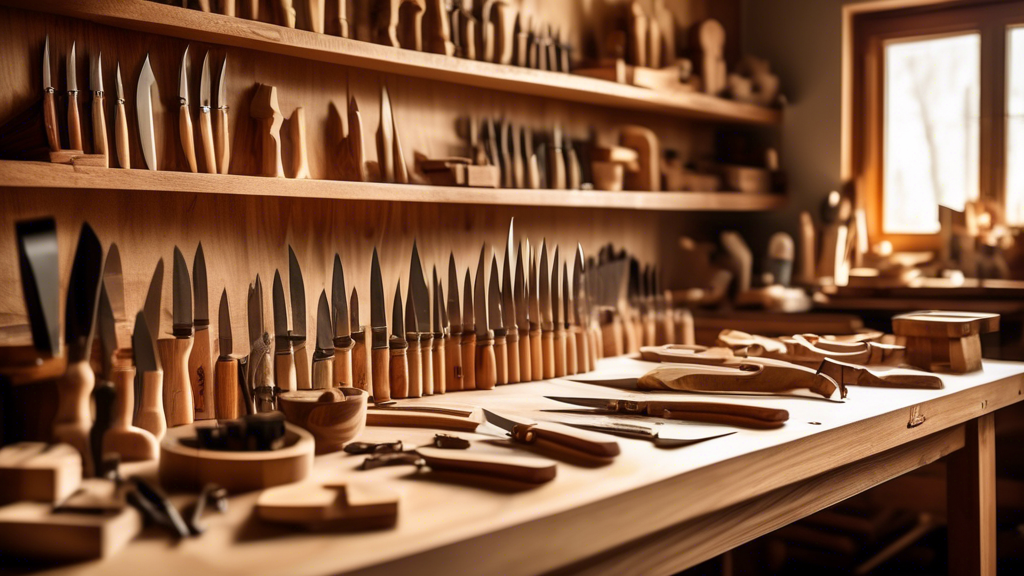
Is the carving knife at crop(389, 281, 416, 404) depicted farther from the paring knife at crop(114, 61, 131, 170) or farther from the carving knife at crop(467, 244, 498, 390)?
the paring knife at crop(114, 61, 131, 170)

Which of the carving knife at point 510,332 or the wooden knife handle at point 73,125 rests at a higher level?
the wooden knife handle at point 73,125

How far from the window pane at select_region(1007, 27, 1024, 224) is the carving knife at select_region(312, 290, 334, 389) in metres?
2.44

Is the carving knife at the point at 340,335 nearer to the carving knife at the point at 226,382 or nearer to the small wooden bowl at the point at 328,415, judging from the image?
the carving knife at the point at 226,382

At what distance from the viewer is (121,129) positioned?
5.40ft

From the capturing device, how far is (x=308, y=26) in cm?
191

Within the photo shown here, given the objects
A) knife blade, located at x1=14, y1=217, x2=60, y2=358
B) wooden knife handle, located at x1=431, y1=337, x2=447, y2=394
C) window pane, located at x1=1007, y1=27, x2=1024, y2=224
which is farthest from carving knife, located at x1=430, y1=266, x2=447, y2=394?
window pane, located at x1=1007, y1=27, x2=1024, y2=224

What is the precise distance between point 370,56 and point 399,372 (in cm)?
70

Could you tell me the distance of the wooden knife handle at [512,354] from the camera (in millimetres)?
1974

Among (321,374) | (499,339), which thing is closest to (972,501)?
(499,339)

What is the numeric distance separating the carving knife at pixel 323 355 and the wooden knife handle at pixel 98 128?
0.48 metres

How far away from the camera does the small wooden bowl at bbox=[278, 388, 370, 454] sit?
4.45 ft

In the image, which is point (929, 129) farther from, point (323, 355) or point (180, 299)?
point (180, 299)

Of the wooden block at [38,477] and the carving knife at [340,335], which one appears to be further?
the carving knife at [340,335]

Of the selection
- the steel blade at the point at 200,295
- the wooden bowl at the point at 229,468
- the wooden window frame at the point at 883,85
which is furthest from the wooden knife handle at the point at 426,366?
the wooden window frame at the point at 883,85
